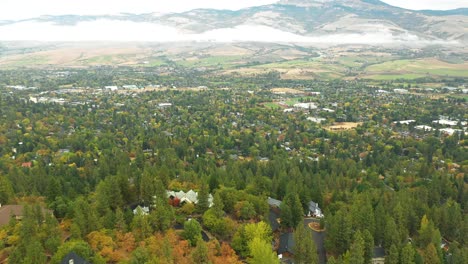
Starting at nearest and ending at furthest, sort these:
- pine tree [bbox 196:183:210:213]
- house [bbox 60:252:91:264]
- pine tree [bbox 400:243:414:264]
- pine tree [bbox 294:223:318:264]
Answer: house [bbox 60:252:91:264] → pine tree [bbox 294:223:318:264] → pine tree [bbox 400:243:414:264] → pine tree [bbox 196:183:210:213]

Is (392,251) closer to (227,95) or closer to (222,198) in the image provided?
(222,198)

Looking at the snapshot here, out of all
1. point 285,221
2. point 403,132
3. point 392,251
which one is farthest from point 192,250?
point 403,132

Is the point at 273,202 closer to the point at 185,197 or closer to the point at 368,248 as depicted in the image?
the point at 185,197

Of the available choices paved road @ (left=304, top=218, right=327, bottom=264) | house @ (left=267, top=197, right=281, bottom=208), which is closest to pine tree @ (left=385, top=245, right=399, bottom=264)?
paved road @ (left=304, top=218, right=327, bottom=264)

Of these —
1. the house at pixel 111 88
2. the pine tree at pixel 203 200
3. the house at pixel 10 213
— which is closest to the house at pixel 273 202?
the pine tree at pixel 203 200

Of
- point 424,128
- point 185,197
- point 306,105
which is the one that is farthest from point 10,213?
point 306,105

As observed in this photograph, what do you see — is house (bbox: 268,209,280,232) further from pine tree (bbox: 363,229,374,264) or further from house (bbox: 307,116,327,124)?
house (bbox: 307,116,327,124)

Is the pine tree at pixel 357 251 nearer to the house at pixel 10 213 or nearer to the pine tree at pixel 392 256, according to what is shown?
the pine tree at pixel 392 256
